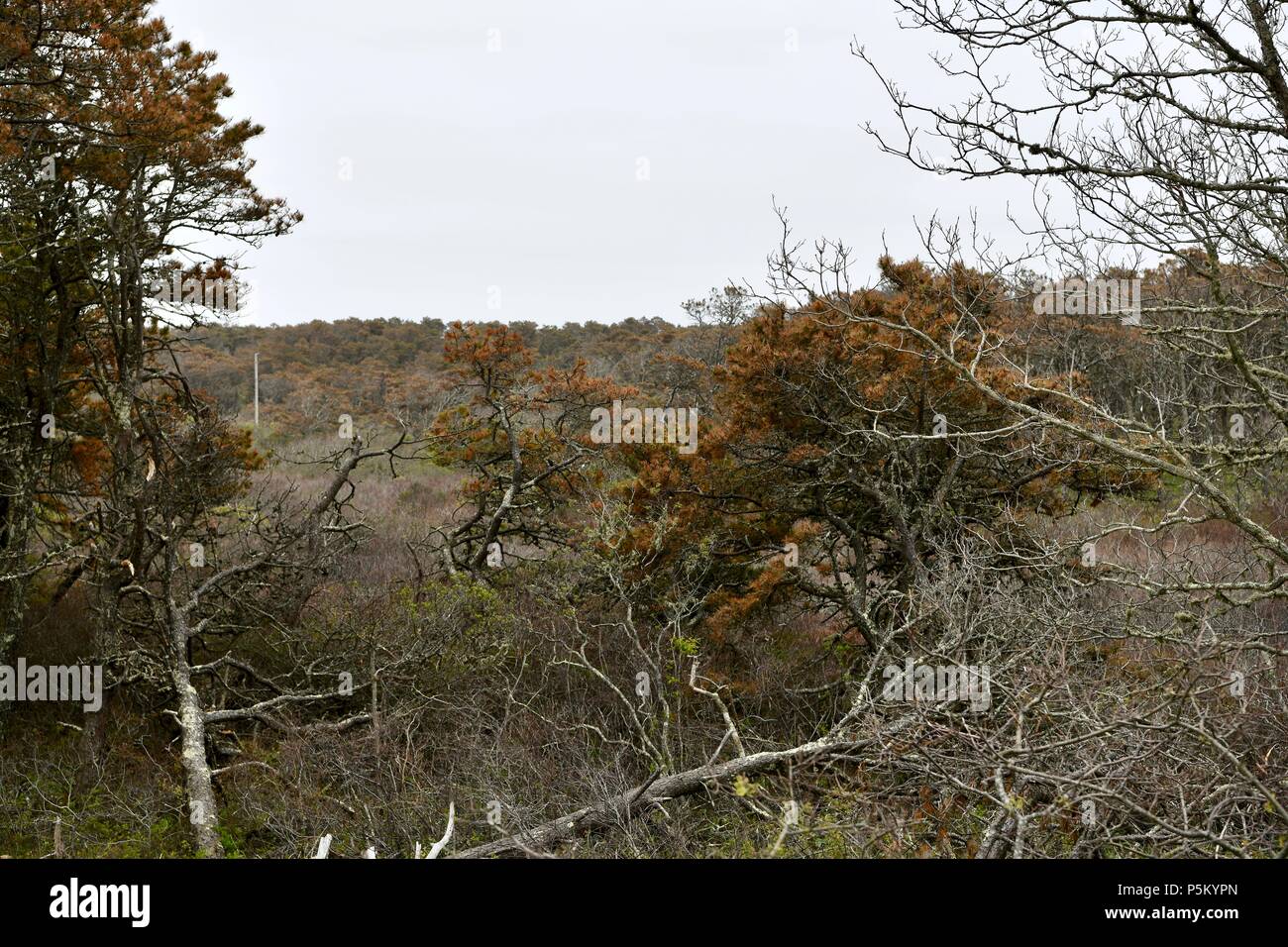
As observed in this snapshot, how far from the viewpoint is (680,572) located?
1047 cm

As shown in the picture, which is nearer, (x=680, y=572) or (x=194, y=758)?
(x=194, y=758)

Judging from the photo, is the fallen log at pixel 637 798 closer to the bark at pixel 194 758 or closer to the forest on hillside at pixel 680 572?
the forest on hillside at pixel 680 572

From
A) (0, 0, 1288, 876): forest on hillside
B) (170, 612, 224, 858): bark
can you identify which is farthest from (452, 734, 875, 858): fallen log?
(170, 612, 224, 858): bark

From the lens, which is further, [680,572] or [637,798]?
[680,572]

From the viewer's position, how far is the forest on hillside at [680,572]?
6.09 m

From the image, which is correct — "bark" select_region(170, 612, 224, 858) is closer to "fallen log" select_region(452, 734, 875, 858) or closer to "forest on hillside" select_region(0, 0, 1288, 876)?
"forest on hillside" select_region(0, 0, 1288, 876)

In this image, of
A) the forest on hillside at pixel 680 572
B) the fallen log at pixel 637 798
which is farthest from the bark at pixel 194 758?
the fallen log at pixel 637 798

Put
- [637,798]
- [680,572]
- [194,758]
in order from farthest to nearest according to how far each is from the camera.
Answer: [680,572]
[194,758]
[637,798]

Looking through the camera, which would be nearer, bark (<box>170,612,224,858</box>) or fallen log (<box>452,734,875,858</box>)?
fallen log (<box>452,734,875,858</box>)

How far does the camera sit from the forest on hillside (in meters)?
6.09

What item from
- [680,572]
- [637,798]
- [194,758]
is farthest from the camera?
[680,572]

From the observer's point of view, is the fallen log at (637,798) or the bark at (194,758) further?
the bark at (194,758)
